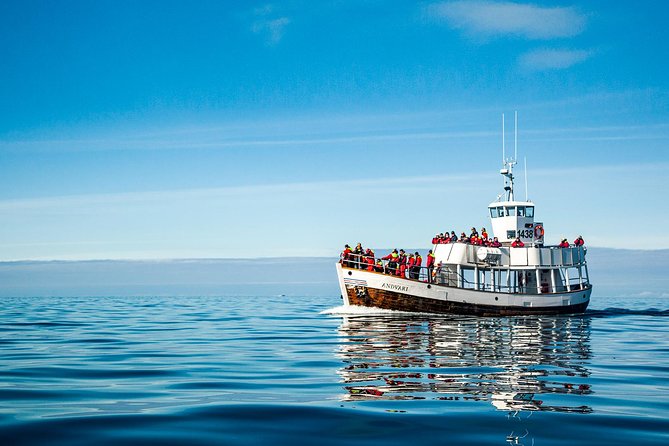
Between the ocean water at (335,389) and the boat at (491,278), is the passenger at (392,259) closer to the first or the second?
the boat at (491,278)

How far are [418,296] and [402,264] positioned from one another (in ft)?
7.90

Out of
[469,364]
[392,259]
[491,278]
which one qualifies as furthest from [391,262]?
[469,364]

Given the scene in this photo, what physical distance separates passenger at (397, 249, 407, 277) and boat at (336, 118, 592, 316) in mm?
239

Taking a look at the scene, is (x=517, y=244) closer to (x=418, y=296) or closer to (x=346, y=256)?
(x=418, y=296)

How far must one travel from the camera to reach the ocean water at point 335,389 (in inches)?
431

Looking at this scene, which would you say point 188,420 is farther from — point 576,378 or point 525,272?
point 525,272

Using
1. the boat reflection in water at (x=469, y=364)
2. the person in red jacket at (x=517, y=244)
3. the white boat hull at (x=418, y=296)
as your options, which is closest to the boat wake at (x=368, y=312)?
the white boat hull at (x=418, y=296)

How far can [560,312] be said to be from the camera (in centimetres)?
4900

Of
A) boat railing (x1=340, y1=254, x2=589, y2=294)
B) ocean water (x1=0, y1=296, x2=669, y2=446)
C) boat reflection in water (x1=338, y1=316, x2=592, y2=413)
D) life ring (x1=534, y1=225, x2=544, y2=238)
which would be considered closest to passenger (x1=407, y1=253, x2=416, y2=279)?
boat railing (x1=340, y1=254, x2=589, y2=294)

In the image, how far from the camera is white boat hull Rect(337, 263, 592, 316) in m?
44.6

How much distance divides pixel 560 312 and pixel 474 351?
27.7 metres

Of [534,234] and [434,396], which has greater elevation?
[534,234]

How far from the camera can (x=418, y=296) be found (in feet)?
147

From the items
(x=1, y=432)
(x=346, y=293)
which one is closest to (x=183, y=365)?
(x=1, y=432)
